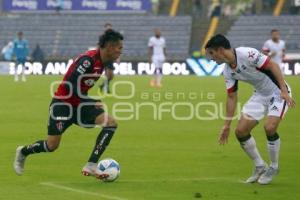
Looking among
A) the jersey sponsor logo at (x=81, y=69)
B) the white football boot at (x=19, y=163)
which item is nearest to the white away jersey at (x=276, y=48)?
the white football boot at (x=19, y=163)

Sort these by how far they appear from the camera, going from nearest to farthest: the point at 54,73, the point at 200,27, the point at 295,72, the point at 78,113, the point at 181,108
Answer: the point at 78,113 < the point at 181,108 < the point at 295,72 < the point at 54,73 < the point at 200,27

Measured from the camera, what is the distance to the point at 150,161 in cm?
1706

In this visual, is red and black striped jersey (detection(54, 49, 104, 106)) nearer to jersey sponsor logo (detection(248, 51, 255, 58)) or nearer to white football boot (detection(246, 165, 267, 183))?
jersey sponsor logo (detection(248, 51, 255, 58))

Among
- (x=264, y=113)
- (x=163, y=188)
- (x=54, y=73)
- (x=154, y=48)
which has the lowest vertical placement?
(x=54, y=73)

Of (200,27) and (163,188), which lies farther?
(200,27)

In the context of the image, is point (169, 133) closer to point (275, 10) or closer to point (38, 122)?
point (38, 122)

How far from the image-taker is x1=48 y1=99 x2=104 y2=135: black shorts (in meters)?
14.2

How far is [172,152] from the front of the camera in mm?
18516

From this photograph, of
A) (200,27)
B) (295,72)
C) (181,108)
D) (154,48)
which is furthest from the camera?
(200,27)

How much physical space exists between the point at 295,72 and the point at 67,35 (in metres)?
17.5

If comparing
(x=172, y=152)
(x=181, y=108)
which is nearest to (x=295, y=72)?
(x=181, y=108)

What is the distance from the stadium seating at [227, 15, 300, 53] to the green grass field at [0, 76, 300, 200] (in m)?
31.4

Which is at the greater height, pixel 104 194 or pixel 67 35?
pixel 104 194

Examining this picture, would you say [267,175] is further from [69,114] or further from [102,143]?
[69,114]
